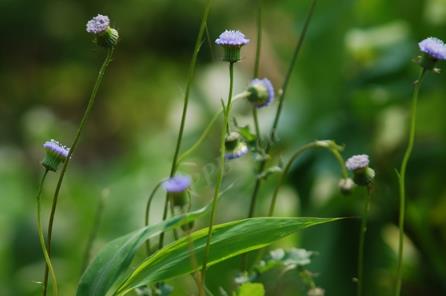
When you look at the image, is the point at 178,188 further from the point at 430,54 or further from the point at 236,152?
the point at 430,54

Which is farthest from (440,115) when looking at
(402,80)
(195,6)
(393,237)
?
(195,6)

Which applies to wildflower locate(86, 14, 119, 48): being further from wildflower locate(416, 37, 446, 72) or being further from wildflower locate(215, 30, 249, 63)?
wildflower locate(416, 37, 446, 72)

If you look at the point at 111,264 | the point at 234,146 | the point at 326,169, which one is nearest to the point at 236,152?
the point at 234,146

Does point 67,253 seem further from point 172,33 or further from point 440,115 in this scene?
point 172,33

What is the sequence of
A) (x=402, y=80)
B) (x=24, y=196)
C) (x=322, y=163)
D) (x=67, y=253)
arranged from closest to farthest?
1. (x=322, y=163)
2. (x=402, y=80)
3. (x=67, y=253)
4. (x=24, y=196)

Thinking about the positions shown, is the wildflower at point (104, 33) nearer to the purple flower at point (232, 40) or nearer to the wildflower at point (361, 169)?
the purple flower at point (232, 40)

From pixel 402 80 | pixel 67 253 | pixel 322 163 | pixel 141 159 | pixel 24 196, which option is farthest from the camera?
pixel 24 196
